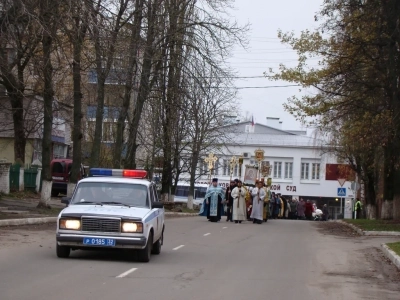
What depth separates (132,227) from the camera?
1356 cm

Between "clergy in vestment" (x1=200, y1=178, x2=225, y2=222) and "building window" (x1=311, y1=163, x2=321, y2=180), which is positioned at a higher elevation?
"building window" (x1=311, y1=163, x2=321, y2=180)

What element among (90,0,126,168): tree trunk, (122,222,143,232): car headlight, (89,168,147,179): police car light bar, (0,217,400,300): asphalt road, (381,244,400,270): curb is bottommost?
(0,217,400,300): asphalt road

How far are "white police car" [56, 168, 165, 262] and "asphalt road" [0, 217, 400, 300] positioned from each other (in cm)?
38

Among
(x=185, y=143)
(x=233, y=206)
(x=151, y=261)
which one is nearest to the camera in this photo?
(x=151, y=261)

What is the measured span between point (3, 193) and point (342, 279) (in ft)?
82.0

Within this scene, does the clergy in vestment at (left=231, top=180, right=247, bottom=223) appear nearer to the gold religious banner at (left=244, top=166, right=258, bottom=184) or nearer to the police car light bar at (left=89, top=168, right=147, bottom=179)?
the gold religious banner at (left=244, top=166, right=258, bottom=184)

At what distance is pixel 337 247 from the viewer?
68.2 ft

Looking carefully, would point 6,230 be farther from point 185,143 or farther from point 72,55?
point 185,143

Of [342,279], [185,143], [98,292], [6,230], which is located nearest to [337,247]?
[342,279]

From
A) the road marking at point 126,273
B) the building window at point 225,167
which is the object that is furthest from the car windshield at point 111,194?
the building window at point 225,167

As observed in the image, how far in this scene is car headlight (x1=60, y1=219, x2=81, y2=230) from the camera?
44.3 ft

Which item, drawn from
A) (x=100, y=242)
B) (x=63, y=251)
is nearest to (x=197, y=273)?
(x=100, y=242)

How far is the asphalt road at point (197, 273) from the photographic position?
34.3ft

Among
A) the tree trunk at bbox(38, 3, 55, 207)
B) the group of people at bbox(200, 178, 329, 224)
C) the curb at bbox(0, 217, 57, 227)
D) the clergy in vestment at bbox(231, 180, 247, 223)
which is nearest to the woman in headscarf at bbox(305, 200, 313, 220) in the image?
the group of people at bbox(200, 178, 329, 224)
